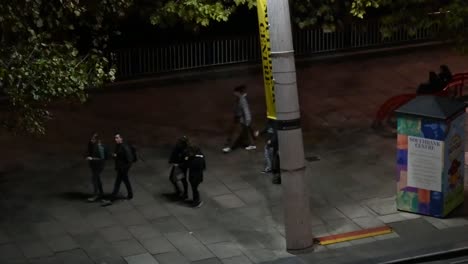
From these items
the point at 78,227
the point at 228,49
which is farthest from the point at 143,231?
the point at 228,49

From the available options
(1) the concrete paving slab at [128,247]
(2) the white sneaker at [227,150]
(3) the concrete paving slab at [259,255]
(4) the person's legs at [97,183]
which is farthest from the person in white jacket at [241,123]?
(1) the concrete paving slab at [128,247]

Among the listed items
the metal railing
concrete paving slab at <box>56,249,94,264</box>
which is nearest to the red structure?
the metal railing

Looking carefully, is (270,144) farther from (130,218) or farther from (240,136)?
(130,218)

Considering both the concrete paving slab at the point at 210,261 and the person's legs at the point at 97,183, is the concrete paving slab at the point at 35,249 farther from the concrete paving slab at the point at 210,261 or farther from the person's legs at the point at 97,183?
Answer: the concrete paving slab at the point at 210,261

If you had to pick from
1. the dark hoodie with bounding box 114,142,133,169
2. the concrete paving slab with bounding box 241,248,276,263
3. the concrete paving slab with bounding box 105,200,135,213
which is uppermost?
the dark hoodie with bounding box 114,142,133,169

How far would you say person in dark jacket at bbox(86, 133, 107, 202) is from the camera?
18500mm

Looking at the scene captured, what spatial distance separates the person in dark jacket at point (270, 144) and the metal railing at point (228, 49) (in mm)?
7266

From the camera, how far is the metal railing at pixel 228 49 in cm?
2667

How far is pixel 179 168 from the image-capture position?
1856cm

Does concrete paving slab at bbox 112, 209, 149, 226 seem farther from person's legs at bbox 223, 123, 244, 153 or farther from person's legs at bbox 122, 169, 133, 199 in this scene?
person's legs at bbox 223, 123, 244, 153

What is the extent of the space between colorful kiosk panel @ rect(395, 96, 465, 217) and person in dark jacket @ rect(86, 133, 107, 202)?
5353 millimetres

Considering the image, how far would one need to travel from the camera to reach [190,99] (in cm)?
2569

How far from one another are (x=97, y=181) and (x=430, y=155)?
6.07 m

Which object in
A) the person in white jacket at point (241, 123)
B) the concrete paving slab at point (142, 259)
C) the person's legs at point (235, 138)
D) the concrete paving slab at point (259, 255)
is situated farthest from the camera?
the person's legs at point (235, 138)
